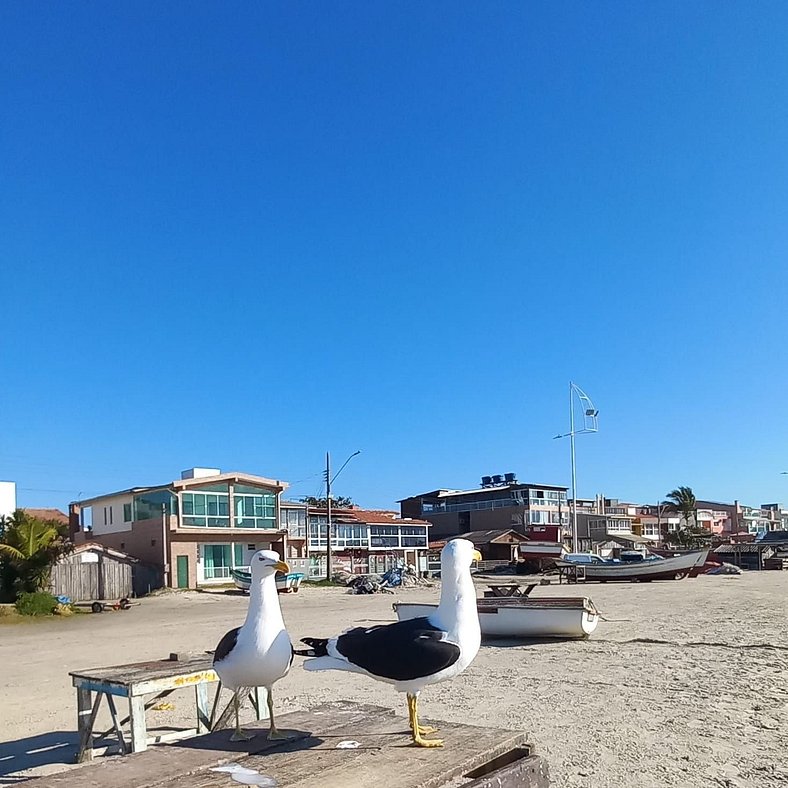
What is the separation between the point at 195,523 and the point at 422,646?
4208 centimetres

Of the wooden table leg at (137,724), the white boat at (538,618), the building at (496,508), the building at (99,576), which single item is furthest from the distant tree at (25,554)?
the building at (496,508)

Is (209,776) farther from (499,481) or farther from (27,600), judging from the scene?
(499,481)

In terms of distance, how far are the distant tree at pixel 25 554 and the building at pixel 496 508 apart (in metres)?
60.3

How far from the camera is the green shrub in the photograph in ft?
98.8

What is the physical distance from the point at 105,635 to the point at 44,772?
649 inches

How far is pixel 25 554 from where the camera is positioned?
31281 mm

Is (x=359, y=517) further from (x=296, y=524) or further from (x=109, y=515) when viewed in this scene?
(x=109, y=515)

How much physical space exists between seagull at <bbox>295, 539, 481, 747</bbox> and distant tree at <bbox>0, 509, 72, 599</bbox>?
29.9 metres

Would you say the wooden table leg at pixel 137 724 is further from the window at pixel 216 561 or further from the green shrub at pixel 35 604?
the window at pixel 216 561

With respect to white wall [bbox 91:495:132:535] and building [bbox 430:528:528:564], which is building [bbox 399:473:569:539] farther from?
white wall [bbox 91:495:132:535]

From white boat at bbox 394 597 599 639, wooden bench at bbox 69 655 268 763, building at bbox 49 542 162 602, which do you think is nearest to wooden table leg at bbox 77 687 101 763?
wooden bench at bbox 69 655 268 763

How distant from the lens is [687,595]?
34531mm

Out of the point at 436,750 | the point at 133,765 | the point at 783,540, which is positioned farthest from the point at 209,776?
the point at 783,540

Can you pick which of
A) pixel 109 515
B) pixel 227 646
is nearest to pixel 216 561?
pixel 109 515
